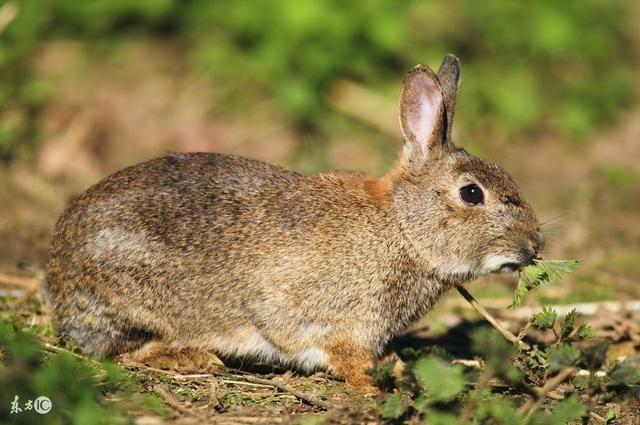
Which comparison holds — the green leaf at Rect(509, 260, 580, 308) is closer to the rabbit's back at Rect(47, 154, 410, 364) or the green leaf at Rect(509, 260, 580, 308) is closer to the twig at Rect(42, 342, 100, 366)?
the rabbit's back at Rect(47, 154, 410, 364)

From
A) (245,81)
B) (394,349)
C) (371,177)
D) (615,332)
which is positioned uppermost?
(245,81)

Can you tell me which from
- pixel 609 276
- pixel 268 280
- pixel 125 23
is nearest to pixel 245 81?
pixel 125 23

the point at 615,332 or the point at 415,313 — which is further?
the point at 615,332

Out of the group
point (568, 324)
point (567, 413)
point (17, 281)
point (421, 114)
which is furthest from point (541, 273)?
point (17, 281)

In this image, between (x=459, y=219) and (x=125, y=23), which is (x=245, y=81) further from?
(x=459, y=219)

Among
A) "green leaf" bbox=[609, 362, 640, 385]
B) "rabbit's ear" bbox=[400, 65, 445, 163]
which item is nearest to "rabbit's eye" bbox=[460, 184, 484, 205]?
"rabbit's ear" bbox=[400, 65, 445, 163]

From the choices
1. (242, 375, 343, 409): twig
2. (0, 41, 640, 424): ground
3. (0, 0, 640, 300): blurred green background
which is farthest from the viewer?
(0, 0, 640, 300): blurred green background
